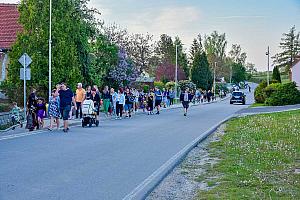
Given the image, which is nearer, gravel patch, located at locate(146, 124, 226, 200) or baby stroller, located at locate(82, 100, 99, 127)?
gravel patch, located at locate(146, 124, 226, 200)

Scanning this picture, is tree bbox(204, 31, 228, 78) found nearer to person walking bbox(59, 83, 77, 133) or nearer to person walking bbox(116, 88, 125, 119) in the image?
person walking bbox(116, 88, 125, 119)

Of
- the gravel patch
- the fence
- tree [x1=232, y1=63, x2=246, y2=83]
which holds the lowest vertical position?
the gravel patch

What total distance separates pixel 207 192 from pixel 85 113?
13393 millimetres

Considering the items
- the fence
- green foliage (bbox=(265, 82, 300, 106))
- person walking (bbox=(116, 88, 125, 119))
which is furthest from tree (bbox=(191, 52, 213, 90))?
the fence

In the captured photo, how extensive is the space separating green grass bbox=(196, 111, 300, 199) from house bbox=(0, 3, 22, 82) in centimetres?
2713

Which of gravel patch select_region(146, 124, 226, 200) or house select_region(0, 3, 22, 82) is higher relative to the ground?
house select_region(0, 3, 22, 82)

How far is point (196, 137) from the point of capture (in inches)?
733

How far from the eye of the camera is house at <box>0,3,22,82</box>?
4103 centimetres

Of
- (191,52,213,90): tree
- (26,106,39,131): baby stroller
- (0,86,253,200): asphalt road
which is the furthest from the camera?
(191,52,213,90): tree

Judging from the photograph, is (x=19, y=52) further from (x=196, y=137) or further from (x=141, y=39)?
(x=141, y=39)

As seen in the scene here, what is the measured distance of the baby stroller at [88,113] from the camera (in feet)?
71.1

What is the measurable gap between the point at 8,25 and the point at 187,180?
36.6 meters

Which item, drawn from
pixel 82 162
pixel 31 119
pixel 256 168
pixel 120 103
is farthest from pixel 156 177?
pixel 120 103

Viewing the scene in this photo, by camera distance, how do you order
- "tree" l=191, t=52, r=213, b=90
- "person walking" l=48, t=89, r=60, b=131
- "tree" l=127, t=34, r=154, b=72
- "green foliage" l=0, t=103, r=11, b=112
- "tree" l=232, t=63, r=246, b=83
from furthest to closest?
"tree" l=232, t=63, r=246, b=83
"tree" l=191, t=52, r=213, b=90
"tree" l=127, t=34, r=154, b=72
"green foliage" l=0, t=103, r=11, b=112
"person walking" l=48, t=89, r=60, b=131
